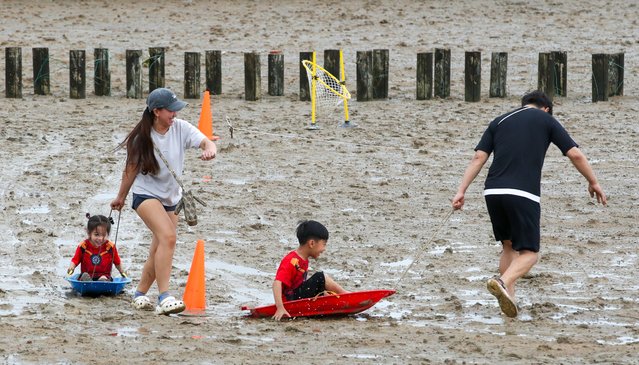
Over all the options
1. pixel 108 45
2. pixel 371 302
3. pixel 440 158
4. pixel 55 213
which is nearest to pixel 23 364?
pixel 371 302

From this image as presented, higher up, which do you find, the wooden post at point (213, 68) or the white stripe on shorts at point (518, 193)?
the wooden post at point (213, 68)

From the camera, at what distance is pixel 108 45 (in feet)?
74.9

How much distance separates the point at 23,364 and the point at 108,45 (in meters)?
15.8

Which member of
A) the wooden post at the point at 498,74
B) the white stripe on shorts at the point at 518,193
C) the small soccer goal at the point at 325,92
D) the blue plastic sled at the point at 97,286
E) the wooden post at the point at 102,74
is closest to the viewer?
the white stripe on shorts at the point at 518,193

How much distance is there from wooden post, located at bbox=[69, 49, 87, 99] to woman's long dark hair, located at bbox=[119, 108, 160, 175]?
10090 millimetres

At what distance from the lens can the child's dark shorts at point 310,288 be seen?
9141mm

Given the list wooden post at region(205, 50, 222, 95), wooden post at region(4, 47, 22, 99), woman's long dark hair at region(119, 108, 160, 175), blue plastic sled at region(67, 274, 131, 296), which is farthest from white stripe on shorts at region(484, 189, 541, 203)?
wooden post at region(4, 47, 22, 99)

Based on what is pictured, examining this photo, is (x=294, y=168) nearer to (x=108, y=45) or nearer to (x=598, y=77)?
(x=598, y=77)

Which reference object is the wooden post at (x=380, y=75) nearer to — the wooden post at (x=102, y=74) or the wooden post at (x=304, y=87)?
the wooden post at (x=304, y=87)

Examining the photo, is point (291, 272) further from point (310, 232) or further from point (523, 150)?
point (523, 150)

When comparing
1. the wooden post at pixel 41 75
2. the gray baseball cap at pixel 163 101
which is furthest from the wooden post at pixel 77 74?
the gray baseball cap at pixel 163 101

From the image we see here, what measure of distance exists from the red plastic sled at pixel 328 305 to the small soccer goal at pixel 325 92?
803 centimetres

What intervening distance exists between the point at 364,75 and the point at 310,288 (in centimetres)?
1014

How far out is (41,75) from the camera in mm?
19328
